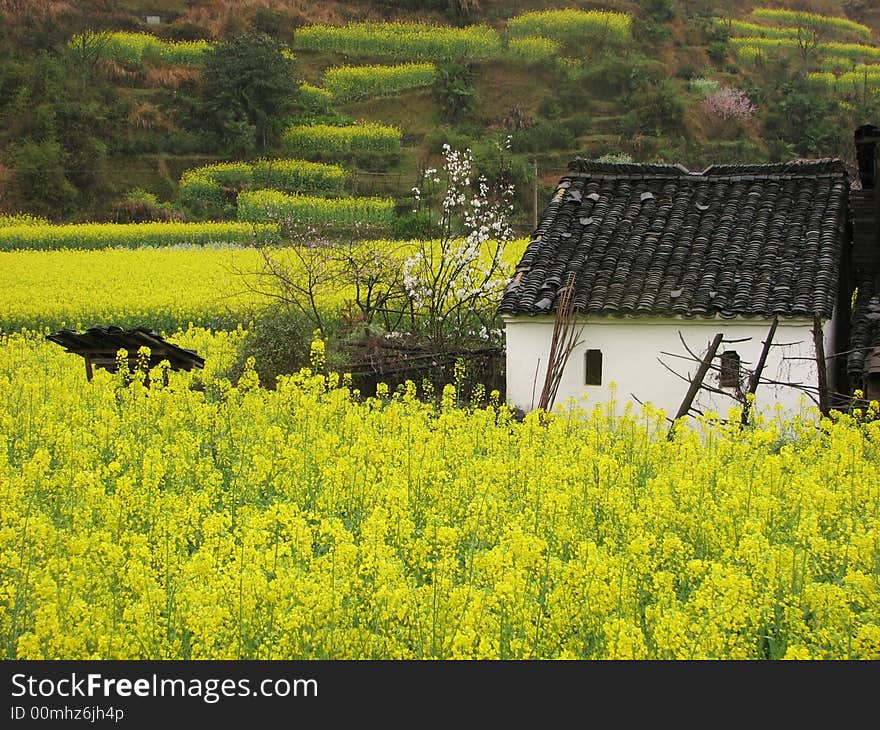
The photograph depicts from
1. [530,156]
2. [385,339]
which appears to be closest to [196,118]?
[530,156]

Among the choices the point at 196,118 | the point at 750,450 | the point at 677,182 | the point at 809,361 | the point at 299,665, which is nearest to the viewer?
the point at 299,665

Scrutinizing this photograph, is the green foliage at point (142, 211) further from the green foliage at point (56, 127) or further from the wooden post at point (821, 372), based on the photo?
the wooden post at point (821, 372)

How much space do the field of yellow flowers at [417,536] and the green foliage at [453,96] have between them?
33.0 metres

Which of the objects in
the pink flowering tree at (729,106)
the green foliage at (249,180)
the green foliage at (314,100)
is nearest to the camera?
the green foliage at (249,180)

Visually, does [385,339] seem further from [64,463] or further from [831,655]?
[831,655]

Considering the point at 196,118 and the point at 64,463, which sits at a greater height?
the point at 196,118

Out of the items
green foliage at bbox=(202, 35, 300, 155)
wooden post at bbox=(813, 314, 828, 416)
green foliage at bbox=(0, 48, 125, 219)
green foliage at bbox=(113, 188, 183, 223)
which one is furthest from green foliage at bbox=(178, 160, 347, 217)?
wooden post at bbox=(813, 314, 828, 416)

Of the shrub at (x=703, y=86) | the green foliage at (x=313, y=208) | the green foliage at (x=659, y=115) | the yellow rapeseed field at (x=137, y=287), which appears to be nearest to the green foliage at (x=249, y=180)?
the green foliage at (x=313, y=208)

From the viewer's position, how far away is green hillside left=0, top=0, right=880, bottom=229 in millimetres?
35125

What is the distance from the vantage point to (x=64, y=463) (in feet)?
28.3

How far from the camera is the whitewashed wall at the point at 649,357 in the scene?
13.7 m

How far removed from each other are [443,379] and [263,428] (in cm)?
534

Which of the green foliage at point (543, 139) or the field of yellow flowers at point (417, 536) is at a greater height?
the green foliage at point (543, 139)

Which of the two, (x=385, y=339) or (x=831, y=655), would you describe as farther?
(x=385, y=339)
